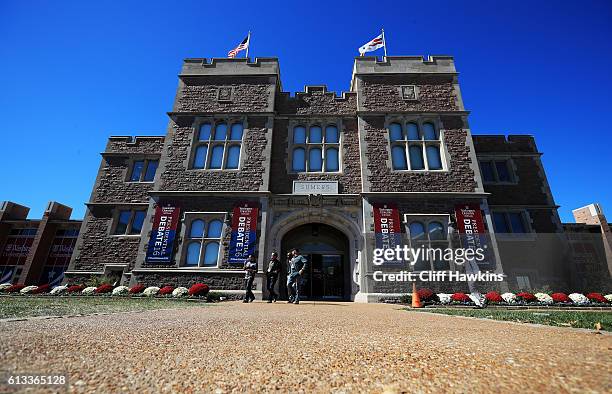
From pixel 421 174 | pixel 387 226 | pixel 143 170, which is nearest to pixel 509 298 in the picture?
pixel 387 226

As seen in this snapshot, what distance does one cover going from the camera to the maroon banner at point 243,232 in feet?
35.2

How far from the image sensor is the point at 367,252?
10.8 m

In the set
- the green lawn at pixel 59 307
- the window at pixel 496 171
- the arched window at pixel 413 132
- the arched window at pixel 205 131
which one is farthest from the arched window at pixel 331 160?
the green lawn at pixel 59 307

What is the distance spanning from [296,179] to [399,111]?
6022mm

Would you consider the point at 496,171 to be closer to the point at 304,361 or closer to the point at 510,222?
the point at 510,222

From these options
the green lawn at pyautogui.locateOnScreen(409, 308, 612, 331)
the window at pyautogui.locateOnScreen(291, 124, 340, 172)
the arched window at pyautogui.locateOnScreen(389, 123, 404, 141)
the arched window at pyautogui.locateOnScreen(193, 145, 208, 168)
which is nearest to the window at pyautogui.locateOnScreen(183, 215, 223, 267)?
the arched window at pyautogui.locateOnScreen(193, 145, 208, 168)

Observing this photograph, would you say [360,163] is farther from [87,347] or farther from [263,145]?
[87,347]

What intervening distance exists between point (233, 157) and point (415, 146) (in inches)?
335

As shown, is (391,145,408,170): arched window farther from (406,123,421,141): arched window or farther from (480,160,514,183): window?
(480,160,514,183): window

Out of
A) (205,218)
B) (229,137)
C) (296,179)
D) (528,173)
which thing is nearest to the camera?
(205,218)

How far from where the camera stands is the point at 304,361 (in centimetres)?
161

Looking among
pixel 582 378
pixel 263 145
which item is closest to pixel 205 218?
pixel 263 145

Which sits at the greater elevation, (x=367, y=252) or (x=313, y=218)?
(x=313, y=218)

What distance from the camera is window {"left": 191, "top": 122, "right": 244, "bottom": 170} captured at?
12.8m
